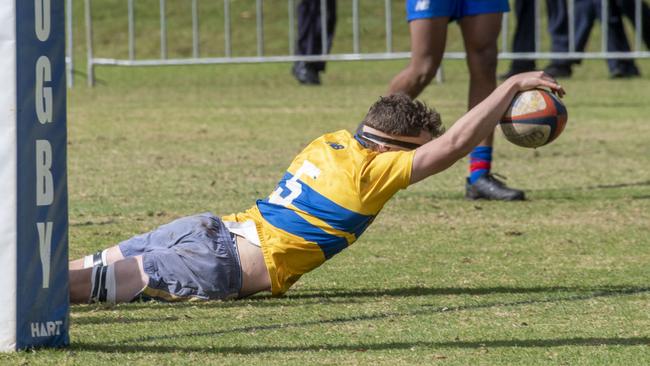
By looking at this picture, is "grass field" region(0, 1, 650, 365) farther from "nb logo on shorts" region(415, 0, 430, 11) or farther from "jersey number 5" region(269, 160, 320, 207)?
"nb logo on shorts" region(415, 0, 430, 11)

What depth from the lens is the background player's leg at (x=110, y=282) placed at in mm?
5230

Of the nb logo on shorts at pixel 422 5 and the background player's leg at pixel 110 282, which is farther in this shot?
the nb logo on shorts at pixel 422 5

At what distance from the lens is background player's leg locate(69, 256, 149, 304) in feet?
17.2

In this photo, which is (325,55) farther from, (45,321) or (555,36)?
(45,321)

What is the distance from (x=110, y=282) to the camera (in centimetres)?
525

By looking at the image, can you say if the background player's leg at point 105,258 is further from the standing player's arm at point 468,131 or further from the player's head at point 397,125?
the standing player's arm at point 468,131

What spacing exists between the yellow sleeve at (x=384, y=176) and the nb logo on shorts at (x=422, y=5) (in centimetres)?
319

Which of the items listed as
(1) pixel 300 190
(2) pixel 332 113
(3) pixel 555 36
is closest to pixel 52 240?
(1) pixel 300 190

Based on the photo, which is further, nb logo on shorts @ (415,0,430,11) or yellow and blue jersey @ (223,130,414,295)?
nb logo on shorts @ (415,0,430,11)

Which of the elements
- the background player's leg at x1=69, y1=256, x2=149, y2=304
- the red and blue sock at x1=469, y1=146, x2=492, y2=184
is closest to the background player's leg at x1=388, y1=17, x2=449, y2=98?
the red and blue sock at x1=469, y1=146, x2=492, y2=184

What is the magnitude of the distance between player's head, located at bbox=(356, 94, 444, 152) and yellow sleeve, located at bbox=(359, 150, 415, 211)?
11 cm

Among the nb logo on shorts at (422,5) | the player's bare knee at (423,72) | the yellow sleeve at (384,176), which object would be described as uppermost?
the nb logo on shorts at (422,5)

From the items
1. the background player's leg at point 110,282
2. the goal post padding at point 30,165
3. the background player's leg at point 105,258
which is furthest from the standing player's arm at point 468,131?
Result: the goal post padding at point 30,165

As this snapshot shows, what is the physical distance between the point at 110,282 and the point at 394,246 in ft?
6.27
